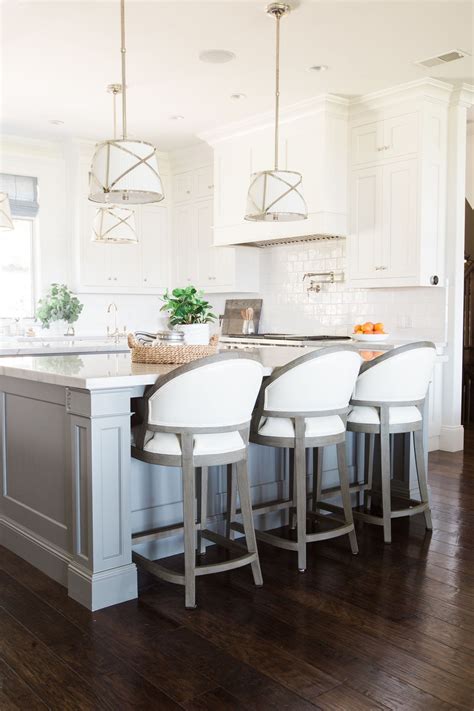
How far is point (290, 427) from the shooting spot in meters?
2.96

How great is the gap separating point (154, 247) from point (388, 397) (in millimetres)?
4989

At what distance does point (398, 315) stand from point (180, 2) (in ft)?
10.0

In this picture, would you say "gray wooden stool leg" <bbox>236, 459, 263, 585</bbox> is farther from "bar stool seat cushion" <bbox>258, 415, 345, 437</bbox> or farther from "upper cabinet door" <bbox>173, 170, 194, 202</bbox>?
"upper cabinet door" <bbox>173, 170, 194, 202</bbox>

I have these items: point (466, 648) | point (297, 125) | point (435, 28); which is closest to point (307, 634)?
point (466, 648)

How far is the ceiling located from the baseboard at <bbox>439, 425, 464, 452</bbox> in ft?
9.06

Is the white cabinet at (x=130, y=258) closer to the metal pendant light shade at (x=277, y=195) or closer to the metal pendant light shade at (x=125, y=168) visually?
the metal pendant light shade at (x=277, y=195)

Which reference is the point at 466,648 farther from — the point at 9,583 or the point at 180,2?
the point at 180,2

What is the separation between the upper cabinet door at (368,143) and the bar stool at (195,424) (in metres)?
3.61

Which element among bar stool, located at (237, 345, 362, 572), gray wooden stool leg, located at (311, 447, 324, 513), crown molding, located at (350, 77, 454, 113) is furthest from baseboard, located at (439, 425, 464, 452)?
bar stool, located at (237, 345, 362, 572)

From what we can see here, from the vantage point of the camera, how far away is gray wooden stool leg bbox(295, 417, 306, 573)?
9.58 ft

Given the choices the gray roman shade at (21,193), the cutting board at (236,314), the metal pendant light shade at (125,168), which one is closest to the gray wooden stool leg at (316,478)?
the metal pendant light shade at (125,168)

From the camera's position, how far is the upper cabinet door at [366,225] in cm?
569

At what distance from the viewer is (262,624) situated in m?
2.48

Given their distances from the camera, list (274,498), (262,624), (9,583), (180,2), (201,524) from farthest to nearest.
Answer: (180,2)
(274,498)
(201,524)
(9,583)
(262,624)
